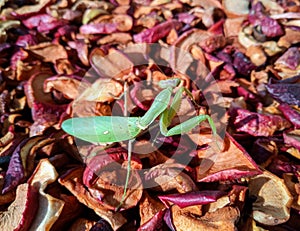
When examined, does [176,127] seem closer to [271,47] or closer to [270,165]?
[270,165]

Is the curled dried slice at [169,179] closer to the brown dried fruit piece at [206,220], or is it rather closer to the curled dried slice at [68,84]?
the brown dried fruit piece at [206,220]

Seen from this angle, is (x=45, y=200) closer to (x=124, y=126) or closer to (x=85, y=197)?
(x=85, y=197)

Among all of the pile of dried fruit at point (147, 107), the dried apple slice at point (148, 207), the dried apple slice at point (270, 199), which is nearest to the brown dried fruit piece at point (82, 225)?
the pile of dried fruit at point (147, 107)

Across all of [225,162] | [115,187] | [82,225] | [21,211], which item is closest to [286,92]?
[225,162]

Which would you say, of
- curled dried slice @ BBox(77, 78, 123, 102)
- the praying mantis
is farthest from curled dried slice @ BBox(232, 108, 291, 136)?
curled dried slice @ BBox(77, 78, 123, 102)

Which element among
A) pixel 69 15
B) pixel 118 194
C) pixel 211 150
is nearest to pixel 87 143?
pixel 118 194
